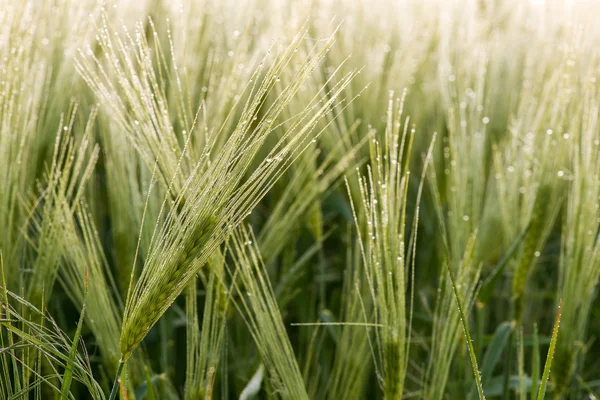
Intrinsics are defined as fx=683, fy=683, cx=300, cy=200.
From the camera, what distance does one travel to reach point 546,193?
1.00 meters

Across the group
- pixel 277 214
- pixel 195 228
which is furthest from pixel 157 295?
pixel 277 214

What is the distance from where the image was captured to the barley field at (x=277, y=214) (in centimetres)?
65

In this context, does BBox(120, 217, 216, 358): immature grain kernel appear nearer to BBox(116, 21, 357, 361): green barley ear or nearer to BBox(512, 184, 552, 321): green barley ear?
BBox(116, 21, 357, 361): green barley ear

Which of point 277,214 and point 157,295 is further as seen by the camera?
point 277,214

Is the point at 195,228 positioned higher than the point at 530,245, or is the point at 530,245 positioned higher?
the point at 195,228

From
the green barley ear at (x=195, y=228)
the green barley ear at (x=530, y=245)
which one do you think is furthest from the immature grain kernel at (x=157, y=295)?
the green barley ear at (x=530, y=245)

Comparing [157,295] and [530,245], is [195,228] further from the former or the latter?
[530,245]

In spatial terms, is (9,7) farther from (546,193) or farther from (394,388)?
(546,193)

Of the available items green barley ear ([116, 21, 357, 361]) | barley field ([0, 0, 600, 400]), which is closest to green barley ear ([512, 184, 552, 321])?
barley field ([0, 0, 600, 400])

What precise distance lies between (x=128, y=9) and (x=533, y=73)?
0.88 m

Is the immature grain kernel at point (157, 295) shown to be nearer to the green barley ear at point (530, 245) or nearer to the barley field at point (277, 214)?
the barley field at point (277, 214)

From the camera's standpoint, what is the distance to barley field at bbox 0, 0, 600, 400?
65cm

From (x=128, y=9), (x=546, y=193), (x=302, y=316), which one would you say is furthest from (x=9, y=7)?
(x=546, y=193)

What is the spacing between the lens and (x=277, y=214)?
969 millimetres
